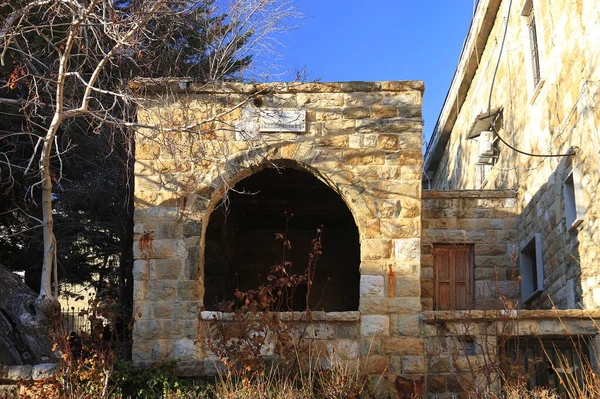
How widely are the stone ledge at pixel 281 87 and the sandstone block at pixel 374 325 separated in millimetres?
2659

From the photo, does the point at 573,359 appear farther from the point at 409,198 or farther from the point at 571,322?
the point at 409,198

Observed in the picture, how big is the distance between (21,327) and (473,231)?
6.57 metres

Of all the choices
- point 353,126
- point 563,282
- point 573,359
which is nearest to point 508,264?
point 563,282

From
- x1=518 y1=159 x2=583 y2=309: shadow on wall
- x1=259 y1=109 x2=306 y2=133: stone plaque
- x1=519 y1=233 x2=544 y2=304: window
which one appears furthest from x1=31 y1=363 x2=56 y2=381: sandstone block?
x1=519 y1=233 x2=544 y2=304: window

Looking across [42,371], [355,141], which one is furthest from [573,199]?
[42,371]

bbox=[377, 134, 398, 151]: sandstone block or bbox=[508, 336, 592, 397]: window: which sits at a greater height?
bbox=[377, 134, 398, 151]: sandstone block

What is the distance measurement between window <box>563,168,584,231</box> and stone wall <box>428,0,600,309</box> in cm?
7

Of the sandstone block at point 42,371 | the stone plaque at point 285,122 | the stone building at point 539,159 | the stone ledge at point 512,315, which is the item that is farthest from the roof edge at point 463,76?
the sandstone block at point 42,371

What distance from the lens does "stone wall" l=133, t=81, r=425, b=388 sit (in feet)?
29.1

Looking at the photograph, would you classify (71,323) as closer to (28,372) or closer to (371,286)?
(28,372)

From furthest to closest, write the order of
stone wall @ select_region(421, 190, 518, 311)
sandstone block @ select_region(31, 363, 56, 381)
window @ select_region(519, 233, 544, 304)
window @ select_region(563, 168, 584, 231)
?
stone wall @ select_region(421, 190, 518, 311) < window @ select_region(519, 233, 544, 304) < window @ select_region(563, 168, 584, 231) < sandstone block @ select_region(31, 363, 56, 381)

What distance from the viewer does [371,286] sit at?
8906mm

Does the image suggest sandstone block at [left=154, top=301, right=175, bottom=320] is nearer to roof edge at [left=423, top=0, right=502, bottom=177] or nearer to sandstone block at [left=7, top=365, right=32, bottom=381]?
sandstone block at [left=7, top=365, right=32, bottom=381]

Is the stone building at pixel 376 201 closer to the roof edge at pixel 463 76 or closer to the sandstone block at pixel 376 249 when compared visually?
the sandstone block at pixel 376 249
